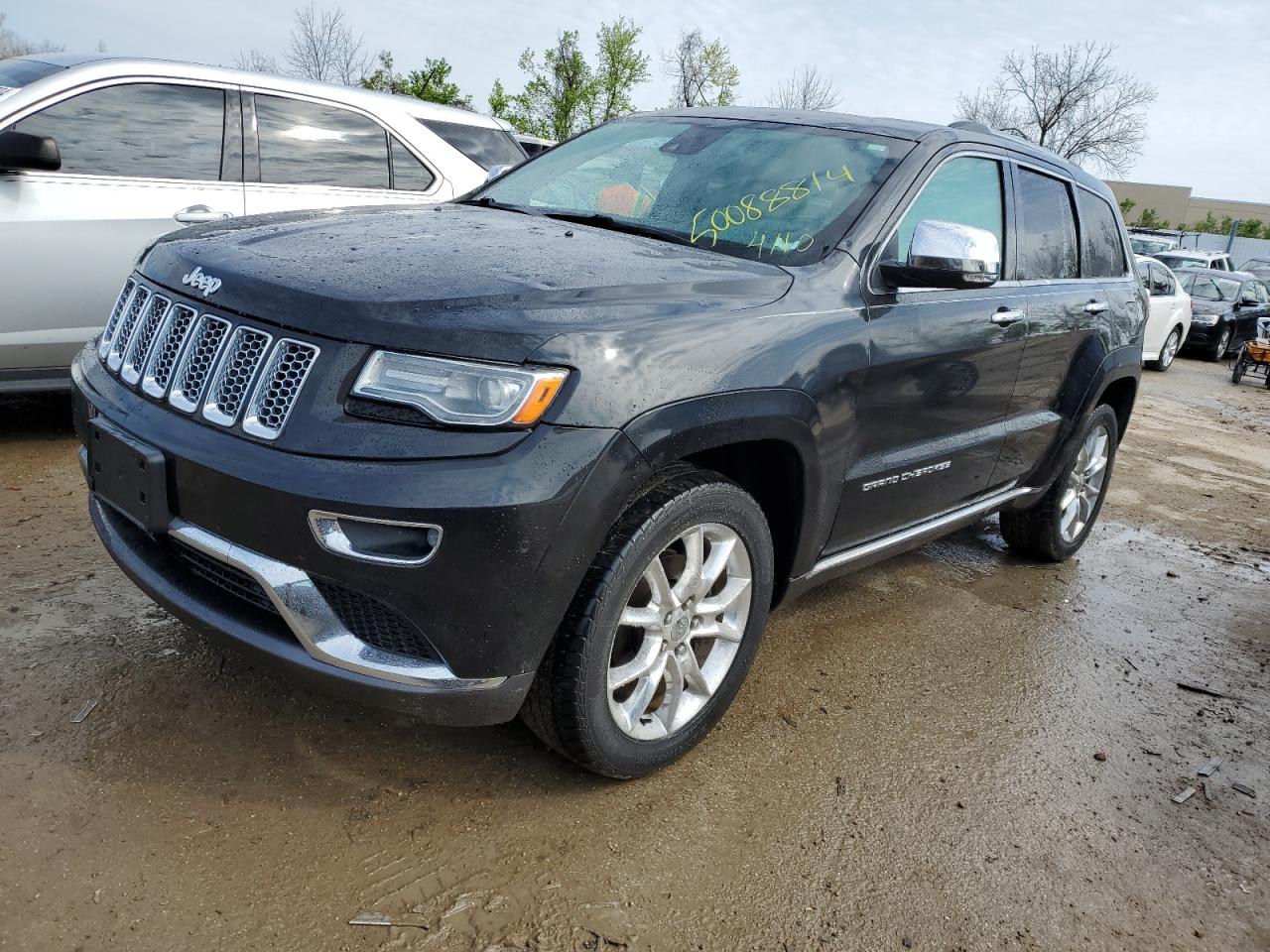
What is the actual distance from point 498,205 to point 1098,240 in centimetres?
272

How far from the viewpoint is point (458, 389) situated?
206 centimetres

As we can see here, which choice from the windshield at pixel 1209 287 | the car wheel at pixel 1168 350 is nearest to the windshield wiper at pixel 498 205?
the car wheel at pixel 1168 350

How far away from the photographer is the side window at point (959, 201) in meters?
3.08

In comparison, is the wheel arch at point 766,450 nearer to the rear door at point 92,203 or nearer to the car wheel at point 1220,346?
the rear door at point 92,203

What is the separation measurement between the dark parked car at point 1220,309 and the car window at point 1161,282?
2729 mm

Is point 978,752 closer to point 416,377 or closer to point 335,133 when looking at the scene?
point 416,377

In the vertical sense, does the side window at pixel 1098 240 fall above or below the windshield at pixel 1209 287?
above

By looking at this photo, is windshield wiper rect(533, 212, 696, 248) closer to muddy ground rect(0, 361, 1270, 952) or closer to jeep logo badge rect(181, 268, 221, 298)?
jeep logo badge rect(181, 268, 221, 298)

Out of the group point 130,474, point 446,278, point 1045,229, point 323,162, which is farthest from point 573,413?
point 323,162

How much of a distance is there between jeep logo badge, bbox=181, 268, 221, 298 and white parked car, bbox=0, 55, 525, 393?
8.19ft

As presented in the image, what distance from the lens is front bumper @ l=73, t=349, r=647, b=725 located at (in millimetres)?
2006

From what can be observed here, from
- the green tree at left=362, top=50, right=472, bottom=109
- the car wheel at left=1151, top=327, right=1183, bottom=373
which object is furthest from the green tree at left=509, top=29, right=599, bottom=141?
the car wheel at left=1151, top=327, right=1183, bottom=373

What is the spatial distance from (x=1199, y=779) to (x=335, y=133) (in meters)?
4.98

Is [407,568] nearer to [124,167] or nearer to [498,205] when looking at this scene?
[498,205]
